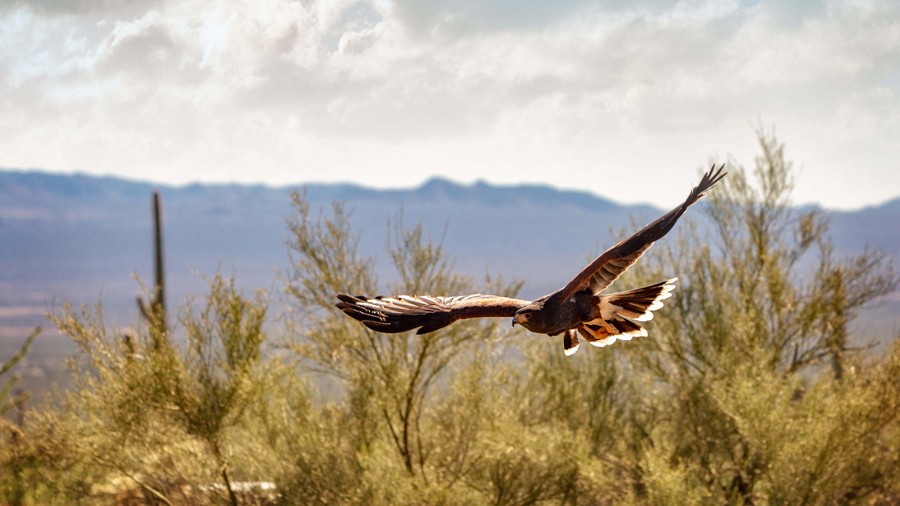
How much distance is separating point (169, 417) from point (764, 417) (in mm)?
12920

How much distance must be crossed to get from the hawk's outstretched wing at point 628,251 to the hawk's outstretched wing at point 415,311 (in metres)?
0.80

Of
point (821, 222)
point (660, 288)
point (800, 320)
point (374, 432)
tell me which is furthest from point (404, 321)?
point (821, 222)

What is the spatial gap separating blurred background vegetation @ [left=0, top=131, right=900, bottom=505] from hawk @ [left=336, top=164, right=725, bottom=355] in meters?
8.86

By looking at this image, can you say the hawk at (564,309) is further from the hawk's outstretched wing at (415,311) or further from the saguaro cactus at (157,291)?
the saguaro cactus at (157,291)

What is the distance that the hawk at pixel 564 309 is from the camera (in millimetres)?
6801

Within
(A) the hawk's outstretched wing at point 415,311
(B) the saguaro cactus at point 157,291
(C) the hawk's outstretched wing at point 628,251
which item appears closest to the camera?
(C) the hawk's outstretched wing at point 628,251

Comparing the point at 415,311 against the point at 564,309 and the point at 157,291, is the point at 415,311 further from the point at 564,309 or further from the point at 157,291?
the point at 157,291

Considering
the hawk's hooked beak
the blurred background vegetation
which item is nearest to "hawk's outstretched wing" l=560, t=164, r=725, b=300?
the hawk's hooked beak

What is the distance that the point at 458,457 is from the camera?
1712cm

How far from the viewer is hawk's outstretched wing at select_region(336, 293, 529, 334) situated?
23.1 feet

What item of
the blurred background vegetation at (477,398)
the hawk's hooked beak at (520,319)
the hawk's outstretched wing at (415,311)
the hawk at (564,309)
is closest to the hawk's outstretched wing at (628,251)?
the hawk at (564,309)

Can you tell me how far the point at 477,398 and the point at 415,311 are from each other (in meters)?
10.4

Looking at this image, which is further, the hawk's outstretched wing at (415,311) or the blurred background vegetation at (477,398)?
the blurred background vegetation at (477,398)

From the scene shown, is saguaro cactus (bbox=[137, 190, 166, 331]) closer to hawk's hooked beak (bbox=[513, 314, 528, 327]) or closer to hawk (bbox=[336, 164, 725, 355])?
hawk (bbox=[336, 164, 725, 355])
